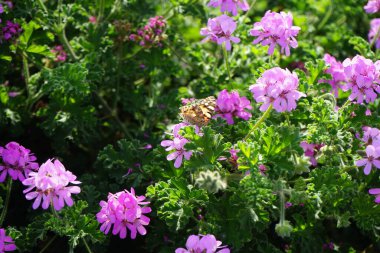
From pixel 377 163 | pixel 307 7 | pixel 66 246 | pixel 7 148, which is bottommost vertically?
pixel 66 246

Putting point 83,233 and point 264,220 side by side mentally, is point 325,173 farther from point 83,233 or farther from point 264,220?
point 83,233

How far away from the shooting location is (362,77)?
8.75 feet

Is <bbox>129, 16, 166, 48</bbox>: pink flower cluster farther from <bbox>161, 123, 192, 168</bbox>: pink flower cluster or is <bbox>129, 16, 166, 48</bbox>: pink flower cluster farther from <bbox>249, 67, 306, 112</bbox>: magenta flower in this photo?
<bbox>249, 67, 306, 112</bbox>: magenta flower

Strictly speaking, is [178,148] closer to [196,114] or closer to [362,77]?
[196,114]

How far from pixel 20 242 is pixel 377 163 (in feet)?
5.71

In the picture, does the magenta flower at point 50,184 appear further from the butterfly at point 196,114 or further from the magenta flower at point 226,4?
the magenta flower at point 226,4

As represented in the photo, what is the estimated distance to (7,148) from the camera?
2857 mm

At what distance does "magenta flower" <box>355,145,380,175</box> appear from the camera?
2.58 m

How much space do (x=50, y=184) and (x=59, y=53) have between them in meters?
1.61

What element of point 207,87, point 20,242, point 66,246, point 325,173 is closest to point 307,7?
point 207,87

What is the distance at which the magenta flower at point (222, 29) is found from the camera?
9.62ft

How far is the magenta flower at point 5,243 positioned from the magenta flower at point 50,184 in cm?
25

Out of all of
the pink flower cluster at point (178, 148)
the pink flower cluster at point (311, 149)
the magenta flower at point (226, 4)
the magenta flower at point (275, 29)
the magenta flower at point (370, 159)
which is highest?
the magenta flower at point (226, 4)

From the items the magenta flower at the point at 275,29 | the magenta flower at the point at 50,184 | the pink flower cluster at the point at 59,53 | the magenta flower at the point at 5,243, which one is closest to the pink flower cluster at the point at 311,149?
the magenta flower at the point at 275,29
